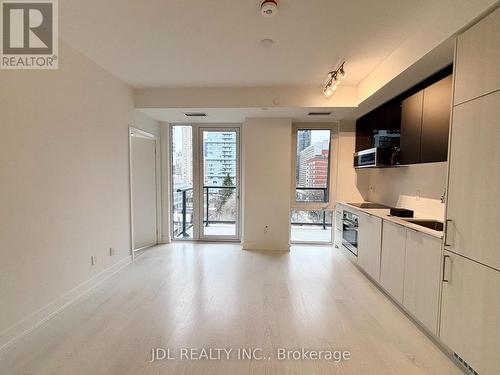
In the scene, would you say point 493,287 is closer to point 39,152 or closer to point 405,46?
point 405,46

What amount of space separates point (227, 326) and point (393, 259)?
1.94m

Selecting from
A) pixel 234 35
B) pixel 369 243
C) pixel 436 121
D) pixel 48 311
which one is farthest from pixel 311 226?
pixel 48 311

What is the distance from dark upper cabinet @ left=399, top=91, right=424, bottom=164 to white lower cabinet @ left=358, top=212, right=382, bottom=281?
847 mm

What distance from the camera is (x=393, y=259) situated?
266cm

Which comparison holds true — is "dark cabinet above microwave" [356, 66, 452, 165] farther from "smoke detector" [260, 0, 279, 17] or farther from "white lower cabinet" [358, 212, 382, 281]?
"smoke detector" [260, 0, 279, 17]

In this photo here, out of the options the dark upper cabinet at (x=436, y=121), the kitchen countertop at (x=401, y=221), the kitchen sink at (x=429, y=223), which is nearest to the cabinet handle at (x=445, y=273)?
the kitchen countertop at (x=401, y=221)

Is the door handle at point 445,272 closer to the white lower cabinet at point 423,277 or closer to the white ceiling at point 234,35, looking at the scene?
the white lower cabinet at point 423,277

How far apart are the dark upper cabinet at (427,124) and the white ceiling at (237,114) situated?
1.16m

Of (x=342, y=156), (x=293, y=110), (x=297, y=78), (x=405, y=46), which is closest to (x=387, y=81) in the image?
(x=405, y=46)

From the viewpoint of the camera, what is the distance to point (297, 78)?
345 centimetres

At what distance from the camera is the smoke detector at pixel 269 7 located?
1.90 m

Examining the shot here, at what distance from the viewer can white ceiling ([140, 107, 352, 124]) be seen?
3949 millimetres

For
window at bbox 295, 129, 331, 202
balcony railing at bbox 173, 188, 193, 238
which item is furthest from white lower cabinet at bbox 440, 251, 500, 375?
balcony railing at bbox 173, 188, 193, 238

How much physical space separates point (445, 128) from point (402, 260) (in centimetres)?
138
